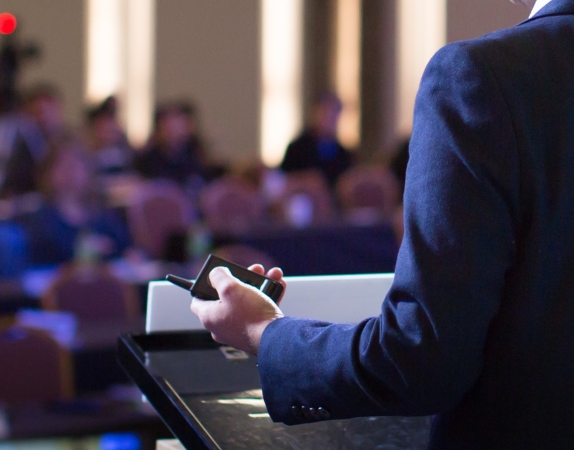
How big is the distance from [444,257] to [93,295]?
3464 mm

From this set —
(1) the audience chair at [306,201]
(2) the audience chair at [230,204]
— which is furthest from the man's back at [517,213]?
(2) the audience chair at [230,204]

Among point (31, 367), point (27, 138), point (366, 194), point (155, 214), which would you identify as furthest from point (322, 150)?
point (31, 367)

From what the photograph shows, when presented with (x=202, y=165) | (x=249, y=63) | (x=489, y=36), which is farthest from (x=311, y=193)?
(x=489, y=36)

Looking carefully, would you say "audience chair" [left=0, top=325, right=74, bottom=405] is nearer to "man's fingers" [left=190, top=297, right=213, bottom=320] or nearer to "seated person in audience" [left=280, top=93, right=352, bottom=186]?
"man's fingers" [left=190, top=297, right=213, bottom=320]

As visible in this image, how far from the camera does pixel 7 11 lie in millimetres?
9453

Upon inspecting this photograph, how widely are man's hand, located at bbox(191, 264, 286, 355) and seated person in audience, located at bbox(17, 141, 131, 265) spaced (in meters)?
3.94

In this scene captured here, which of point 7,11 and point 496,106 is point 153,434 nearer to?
point 496,106

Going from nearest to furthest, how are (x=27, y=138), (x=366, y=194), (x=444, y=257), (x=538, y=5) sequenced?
1. (x=444, y=257)
2. (x=538, y=5)
3. (x=27, y=138)
4. (x=366, y=194)

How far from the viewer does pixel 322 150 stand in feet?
25.8

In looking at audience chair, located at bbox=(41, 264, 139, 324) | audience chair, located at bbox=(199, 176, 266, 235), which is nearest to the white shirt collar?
audience chair, located at bbox=(41, 264, 139, 324)

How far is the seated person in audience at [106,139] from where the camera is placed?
7.33 m

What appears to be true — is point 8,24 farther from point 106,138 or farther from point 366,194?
point 366,194

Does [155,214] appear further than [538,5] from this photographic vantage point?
Yes

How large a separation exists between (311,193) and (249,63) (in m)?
3.93
